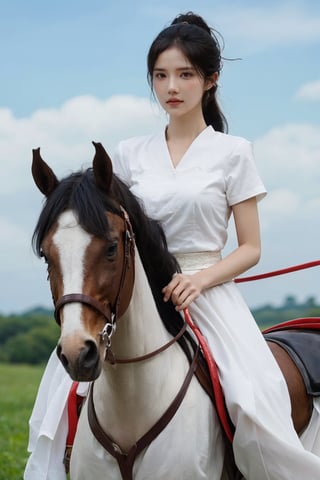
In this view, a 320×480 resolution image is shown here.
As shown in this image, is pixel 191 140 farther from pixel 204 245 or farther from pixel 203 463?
pixel 203 463

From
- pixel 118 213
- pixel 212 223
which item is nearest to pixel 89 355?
pixel 118 213

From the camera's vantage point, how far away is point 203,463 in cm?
429

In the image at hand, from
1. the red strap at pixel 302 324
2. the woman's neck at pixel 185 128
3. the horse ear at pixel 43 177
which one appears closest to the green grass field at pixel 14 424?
the red strap at pixel 302 324

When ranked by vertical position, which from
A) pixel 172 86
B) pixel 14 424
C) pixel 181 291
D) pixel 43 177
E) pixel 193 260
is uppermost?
pixel 172 86

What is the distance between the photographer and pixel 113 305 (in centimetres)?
396

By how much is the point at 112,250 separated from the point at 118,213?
23 centimetres

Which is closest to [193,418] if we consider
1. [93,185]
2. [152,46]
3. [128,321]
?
[128,321]

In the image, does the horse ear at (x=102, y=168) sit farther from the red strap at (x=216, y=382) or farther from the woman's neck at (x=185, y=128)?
the woman's neck at (x=185, y=128)

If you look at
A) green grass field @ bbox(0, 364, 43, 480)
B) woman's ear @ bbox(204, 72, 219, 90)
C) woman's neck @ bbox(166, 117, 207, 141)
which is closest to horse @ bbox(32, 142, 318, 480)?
woman's neck @ bbox(166, 117, 207, 141)

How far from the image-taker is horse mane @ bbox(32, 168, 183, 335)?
393cm

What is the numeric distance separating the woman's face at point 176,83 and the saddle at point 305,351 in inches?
59.1

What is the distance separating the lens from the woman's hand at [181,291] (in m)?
4.43

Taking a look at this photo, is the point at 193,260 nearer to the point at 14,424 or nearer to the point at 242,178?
the point at 242,178

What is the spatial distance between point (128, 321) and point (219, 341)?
581 mm
